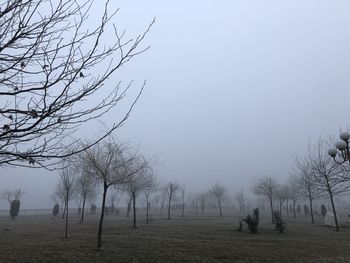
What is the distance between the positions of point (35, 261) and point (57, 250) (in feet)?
7.53

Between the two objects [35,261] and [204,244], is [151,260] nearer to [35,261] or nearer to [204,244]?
[35,261]

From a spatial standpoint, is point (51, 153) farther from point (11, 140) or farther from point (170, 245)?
point (170, 245)

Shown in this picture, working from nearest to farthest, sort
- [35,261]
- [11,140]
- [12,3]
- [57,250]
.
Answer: [12,3], [11,140], [35,261], [57,250]

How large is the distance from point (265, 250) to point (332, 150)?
4902 mm

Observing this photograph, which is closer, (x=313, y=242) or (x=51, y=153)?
(x=51, y=153)

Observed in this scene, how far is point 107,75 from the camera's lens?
4.91 meters

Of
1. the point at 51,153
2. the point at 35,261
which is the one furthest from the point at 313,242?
the point at 51,153

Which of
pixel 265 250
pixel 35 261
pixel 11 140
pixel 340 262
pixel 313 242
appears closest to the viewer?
pixel 11 140

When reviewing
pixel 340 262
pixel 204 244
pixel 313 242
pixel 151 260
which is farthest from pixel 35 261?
pixel 313 242

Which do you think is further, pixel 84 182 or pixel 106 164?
pixel 84 182

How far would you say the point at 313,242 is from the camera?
704 inches

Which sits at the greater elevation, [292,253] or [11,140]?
[11,140]

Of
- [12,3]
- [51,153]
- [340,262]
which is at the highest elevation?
A: [12,3]

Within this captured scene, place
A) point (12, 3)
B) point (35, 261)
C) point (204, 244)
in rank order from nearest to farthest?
point (12, 3) < point (35, 261) < point (204, 244)
